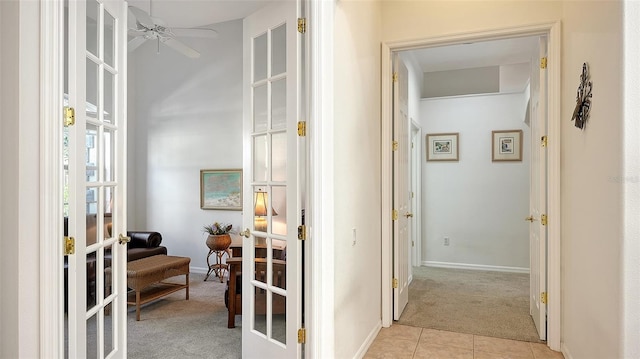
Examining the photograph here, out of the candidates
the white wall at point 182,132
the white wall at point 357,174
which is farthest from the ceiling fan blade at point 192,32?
the white wall at point 357,174

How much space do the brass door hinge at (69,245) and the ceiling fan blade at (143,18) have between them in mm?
2477

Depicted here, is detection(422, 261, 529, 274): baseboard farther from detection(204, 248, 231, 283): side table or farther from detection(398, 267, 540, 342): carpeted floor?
detection(204, 248, 231, 283): side table

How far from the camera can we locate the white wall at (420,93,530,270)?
5.61m

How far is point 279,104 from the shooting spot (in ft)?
7.80

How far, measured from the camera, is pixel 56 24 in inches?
60.4

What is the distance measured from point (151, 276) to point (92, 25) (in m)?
2.67

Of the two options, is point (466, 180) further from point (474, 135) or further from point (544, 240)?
point (544, 240)

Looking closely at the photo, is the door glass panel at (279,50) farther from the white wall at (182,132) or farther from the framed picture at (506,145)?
the framed picture at (506,145)

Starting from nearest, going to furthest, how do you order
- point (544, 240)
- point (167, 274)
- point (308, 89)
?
point (308, 89), point (544, 240), point (167, 274)

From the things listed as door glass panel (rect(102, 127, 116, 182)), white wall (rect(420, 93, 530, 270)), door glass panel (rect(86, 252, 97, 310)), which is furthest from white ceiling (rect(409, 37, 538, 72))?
door glass panel (rect(86, 252, 97, 310))

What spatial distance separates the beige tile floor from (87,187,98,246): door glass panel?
1959mm

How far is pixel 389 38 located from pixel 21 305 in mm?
3024

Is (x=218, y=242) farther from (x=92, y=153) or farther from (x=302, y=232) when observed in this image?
(x=92, y=153)

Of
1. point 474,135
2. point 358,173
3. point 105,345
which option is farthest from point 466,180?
point 105,345
